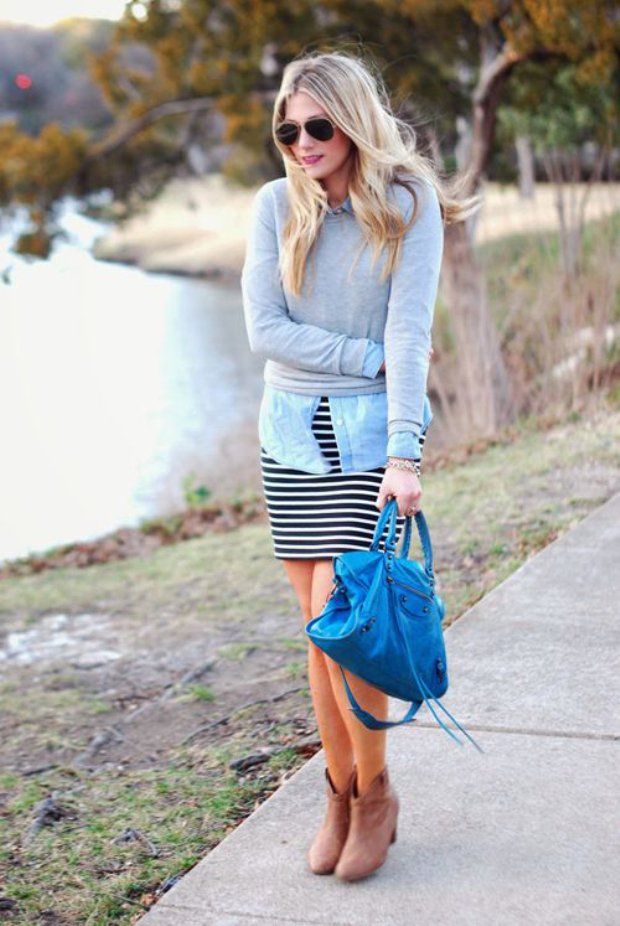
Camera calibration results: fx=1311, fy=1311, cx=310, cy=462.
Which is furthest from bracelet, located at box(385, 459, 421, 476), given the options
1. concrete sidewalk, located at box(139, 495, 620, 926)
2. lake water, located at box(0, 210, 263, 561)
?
lake water, located at box(0, 210, 263, 561)

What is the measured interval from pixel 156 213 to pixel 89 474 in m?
35.5

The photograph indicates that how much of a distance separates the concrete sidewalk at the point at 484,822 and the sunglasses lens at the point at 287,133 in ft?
5.28

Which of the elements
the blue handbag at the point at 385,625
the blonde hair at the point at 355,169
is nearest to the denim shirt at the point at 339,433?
the blue handbag at the point at 385,625

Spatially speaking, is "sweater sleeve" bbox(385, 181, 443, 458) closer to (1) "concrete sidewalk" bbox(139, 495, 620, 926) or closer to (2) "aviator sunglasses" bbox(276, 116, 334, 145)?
(2) "aviator sunglasses" bbox(276, 116, 334, 145)

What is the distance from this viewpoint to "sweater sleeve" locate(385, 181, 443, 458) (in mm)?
2848

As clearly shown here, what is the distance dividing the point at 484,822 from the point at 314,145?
161 cm

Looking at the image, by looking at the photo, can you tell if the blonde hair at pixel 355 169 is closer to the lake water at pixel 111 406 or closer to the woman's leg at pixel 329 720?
the woman's leg at pixel 329 720

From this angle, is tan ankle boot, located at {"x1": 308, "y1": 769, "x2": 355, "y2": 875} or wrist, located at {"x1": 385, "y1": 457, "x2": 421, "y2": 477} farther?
tan ankle boot, located at {"x1": 308, "y1": 769, "x2": 355, "y2": 875}

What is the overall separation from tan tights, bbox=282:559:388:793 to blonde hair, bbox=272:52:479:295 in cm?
66

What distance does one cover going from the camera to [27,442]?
16.8 metres

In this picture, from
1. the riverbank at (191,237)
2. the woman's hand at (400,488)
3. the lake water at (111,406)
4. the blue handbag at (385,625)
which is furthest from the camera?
the riverbank at (191,237)

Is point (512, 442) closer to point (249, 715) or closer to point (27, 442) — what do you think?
point (249, 715)

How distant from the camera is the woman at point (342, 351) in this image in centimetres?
288

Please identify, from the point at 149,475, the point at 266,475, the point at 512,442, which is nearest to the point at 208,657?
the point at 266,475
